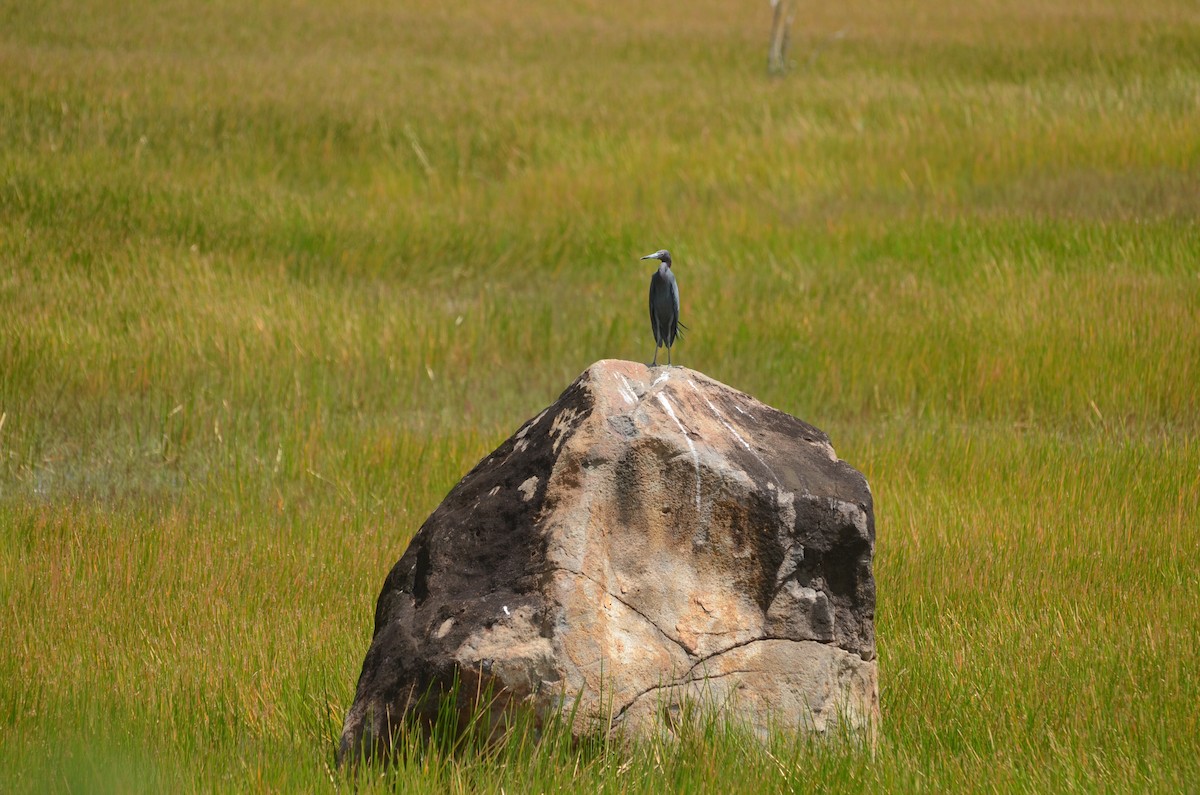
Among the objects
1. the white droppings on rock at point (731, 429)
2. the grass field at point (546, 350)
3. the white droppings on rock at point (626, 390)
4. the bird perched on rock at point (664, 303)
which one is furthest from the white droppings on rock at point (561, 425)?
the grass field at point (546, 350)

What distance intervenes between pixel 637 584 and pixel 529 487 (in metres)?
0.40

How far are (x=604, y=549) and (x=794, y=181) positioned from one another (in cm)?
897

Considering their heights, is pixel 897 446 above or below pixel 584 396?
below

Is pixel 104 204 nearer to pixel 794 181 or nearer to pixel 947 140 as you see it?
pixel 794 181

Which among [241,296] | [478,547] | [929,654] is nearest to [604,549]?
[478,547]

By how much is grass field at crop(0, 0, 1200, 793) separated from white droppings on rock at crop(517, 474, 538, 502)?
674 mm

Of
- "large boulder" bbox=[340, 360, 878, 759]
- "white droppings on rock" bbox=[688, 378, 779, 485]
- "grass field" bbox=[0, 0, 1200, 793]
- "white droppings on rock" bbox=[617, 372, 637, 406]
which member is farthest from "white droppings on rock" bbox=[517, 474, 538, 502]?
"grass field" bbox=[0, 0, 1200, 793]

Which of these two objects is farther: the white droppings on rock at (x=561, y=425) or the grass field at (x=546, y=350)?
the grass field at (x=546, y=350)

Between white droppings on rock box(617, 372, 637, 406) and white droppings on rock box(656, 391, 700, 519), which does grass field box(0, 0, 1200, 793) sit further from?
white droppings on rock box(617, 372, 637, 406)

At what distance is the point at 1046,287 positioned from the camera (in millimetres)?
8656

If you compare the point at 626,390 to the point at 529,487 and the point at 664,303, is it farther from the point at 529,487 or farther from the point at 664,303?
the point at 664,303

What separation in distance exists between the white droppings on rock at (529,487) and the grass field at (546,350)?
0.67 m

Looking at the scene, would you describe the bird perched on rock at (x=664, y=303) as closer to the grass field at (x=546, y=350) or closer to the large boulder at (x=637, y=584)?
the large boulder at (x=637, y=584)

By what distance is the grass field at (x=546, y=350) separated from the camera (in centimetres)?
363
